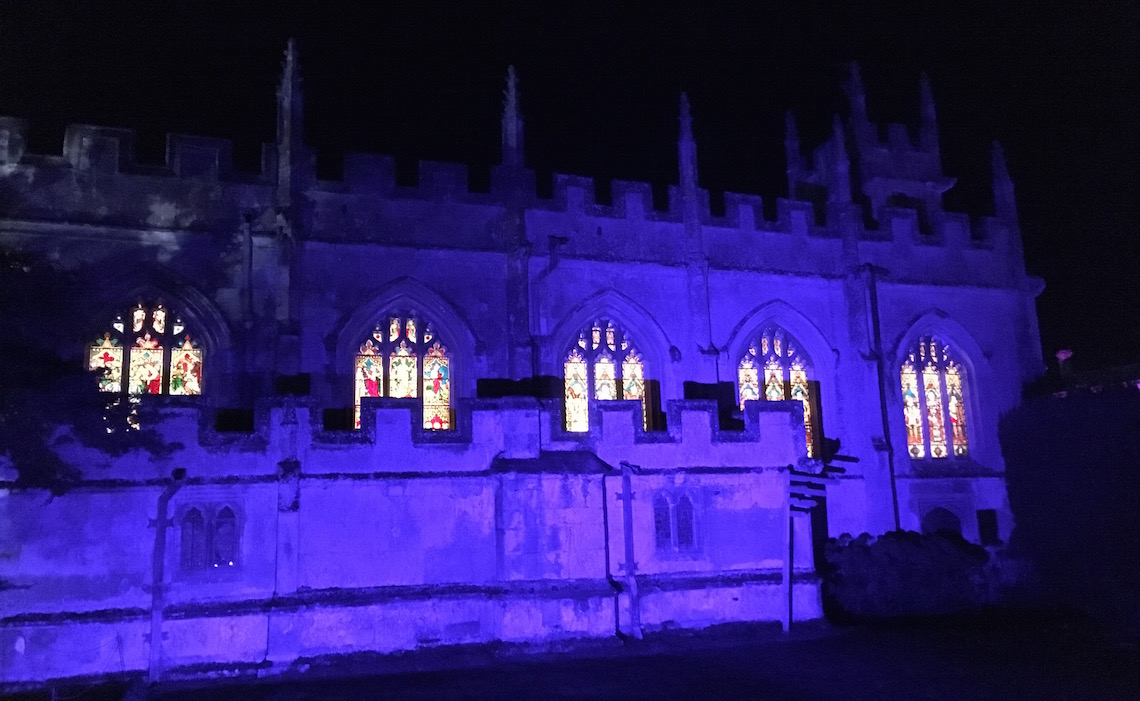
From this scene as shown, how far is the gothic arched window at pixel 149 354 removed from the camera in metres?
13.6

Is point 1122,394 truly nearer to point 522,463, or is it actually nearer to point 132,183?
point 522,463

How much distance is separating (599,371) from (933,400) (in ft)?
25.4

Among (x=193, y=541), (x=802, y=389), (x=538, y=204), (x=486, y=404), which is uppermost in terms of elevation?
(x=538, y=204)

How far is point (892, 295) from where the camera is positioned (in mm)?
18031

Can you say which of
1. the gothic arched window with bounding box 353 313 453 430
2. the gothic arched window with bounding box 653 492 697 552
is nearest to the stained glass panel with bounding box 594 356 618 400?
the gothic arched window with bounding box 353 313 453 430

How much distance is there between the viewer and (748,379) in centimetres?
1708

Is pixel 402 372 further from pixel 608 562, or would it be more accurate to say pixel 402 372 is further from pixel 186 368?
pixel 608 562

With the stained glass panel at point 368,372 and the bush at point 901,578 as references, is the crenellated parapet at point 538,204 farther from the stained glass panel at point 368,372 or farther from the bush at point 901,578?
the bush at point 901,578

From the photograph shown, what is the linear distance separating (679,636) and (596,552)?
5.53 ft

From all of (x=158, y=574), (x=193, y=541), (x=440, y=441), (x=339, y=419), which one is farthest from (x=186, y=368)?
(x=440, y=441)

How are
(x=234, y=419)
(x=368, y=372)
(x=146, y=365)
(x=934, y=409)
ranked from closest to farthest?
Result: (x=234, y=419) < (x=146, y=365) < (x=368, y=372) < (x=934, y=409)

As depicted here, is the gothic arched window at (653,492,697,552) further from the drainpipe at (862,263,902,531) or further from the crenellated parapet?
the drainpipe at (862,263,902,531)

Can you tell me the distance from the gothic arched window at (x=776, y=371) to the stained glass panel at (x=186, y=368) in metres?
10.3

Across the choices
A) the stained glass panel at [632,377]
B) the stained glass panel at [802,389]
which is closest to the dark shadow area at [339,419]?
the stained glass panel at [632,377]
